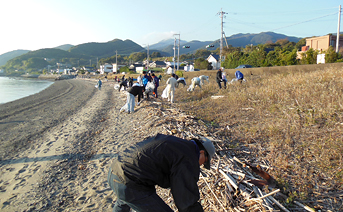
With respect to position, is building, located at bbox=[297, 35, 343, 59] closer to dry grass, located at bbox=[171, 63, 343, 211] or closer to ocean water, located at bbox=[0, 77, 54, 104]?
dry grass, located at bbox=[171, 63, 343, 211]

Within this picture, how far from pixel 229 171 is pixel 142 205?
1.97 metres

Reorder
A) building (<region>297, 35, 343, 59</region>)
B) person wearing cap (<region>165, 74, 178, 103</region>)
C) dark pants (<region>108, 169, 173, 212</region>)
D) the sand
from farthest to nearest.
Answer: building (<region>297, 35, 343, 59</region>) → person wearing cap (<region>165, 74, 178, 103</region>) → the sand → dark pants (<region>108, 169, 173, 212</region>)

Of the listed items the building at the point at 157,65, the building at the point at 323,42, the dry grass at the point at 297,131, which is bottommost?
the dry grass at the point at 297,131

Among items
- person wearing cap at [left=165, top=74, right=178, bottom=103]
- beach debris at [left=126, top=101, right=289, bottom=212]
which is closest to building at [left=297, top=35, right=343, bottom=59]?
person wearing cap at [left=165, top=74, right=178, bottom=103]

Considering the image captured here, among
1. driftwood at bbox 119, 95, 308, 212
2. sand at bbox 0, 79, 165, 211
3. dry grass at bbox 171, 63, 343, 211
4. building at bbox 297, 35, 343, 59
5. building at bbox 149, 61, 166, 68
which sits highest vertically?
building at bbox 149, 61, 166, 68

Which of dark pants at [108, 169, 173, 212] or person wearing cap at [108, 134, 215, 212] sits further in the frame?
dark pants at [108, 169, 173, 212]

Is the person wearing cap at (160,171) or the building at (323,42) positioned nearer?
the person wearing cap at (160,171)

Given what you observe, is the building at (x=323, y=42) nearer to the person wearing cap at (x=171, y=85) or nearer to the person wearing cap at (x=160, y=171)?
the person wearing cap at (x=171, y=85)

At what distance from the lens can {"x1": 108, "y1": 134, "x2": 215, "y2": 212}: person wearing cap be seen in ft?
5.80

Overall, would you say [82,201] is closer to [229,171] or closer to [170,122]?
[229,171]

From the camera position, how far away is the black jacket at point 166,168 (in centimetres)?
176

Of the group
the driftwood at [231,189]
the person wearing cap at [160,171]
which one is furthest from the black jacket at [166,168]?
the driftwood at [231,189]

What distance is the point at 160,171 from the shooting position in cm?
188

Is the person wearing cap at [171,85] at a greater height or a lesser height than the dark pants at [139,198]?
greater
